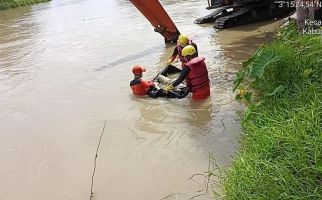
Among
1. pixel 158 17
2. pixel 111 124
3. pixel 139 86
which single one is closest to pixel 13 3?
pixel 158 17

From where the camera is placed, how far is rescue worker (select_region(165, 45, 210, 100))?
6.43m

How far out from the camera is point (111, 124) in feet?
20.2

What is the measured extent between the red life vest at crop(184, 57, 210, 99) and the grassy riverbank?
4.32ft

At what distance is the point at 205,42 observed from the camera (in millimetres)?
11406

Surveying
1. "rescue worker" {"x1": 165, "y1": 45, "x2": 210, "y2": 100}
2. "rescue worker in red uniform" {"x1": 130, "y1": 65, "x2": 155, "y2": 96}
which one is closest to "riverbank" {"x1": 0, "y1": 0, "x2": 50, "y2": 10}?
"rescue worker in red uniform" {"x1": 130, "y1": 65, "x2": 155, "y2": 96}

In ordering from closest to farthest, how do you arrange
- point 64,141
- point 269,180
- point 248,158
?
point 269,180 < point 248,158 < point 64,141

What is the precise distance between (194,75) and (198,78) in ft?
0.30

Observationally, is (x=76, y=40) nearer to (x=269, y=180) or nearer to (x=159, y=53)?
(x=159, y=53)

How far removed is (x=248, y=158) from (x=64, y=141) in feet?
10.1

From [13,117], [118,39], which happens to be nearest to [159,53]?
[118,39]

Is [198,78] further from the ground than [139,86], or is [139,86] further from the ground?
[198,78]

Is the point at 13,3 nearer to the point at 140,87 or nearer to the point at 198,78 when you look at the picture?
the point at 140,87

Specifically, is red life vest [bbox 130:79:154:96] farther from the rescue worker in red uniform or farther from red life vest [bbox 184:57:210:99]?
red life vest [bbox 184:57:210:99]

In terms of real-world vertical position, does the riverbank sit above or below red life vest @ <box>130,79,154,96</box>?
above
